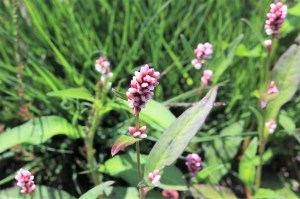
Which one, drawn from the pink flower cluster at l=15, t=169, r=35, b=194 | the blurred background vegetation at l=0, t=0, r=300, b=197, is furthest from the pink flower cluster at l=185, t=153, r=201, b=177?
the pink flower cluster at l=15, t=169, r=35, b=194

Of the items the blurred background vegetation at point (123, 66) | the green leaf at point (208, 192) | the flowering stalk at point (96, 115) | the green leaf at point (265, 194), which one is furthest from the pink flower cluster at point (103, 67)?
the green leaf at point (265, 194)

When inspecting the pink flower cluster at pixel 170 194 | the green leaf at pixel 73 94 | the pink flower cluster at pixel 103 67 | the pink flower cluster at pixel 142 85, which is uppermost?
the pink flower cluster at pixel 103 67

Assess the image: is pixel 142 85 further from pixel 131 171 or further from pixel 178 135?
pixel 131 171

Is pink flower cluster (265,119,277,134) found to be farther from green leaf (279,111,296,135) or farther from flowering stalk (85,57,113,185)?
flowering stalk (85,57,113,185)

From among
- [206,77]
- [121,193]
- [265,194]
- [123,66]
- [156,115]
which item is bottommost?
[265,194]

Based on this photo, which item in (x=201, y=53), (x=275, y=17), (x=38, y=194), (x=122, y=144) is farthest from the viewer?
(x=201, y=53)

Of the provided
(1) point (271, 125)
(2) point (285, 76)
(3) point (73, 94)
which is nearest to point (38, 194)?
(3) point (73, 94)

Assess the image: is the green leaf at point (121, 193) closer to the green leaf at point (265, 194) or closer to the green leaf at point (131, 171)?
the green leaf at point (131, 171)
